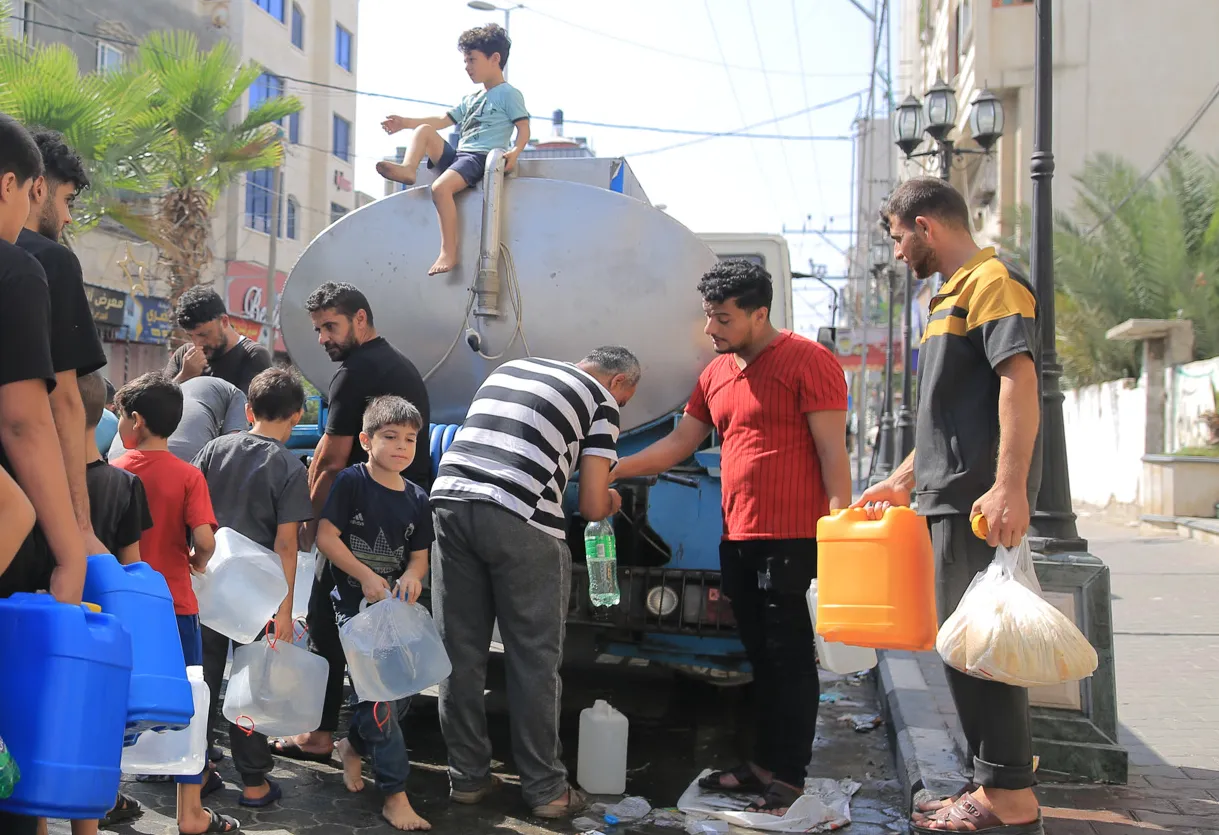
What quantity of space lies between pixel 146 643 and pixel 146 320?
721 inches

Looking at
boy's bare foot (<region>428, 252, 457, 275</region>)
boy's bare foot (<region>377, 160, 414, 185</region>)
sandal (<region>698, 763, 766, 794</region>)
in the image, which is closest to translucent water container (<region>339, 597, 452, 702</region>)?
sandal (<region>698, 763, 766, 794</region>)

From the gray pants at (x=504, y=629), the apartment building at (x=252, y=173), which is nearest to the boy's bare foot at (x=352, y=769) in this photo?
the gray pants at (x=504, y=629)

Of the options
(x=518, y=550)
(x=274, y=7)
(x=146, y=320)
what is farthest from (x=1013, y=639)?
(x=274, y=7)

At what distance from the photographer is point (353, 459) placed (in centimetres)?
455

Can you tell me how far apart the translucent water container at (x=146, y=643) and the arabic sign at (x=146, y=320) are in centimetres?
1731

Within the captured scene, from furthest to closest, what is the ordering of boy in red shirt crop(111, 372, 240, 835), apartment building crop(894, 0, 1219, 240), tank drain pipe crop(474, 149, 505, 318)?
apartment building crop(894, 0, 1219, 240) < tank drain pipe crop(474, 149, 505, 318) < boy in red shirt crop(111, 372, 240, 835)

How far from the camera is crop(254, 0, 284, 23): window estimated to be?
1023 inches

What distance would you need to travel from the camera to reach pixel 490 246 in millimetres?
5027

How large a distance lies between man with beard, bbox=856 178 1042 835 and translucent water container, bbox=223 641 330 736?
6.80ft

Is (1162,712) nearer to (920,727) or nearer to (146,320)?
(920,727)

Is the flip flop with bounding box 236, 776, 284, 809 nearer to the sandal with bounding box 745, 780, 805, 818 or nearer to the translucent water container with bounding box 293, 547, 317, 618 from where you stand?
the translucent water container with bounding box 293, 547, 317, 618

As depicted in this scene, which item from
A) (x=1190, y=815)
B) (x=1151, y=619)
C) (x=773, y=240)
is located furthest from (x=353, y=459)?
(x=1151, y=619)

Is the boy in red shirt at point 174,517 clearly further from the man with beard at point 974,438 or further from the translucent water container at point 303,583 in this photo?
the man with beard at point 974,438

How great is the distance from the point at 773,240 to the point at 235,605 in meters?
5.15
